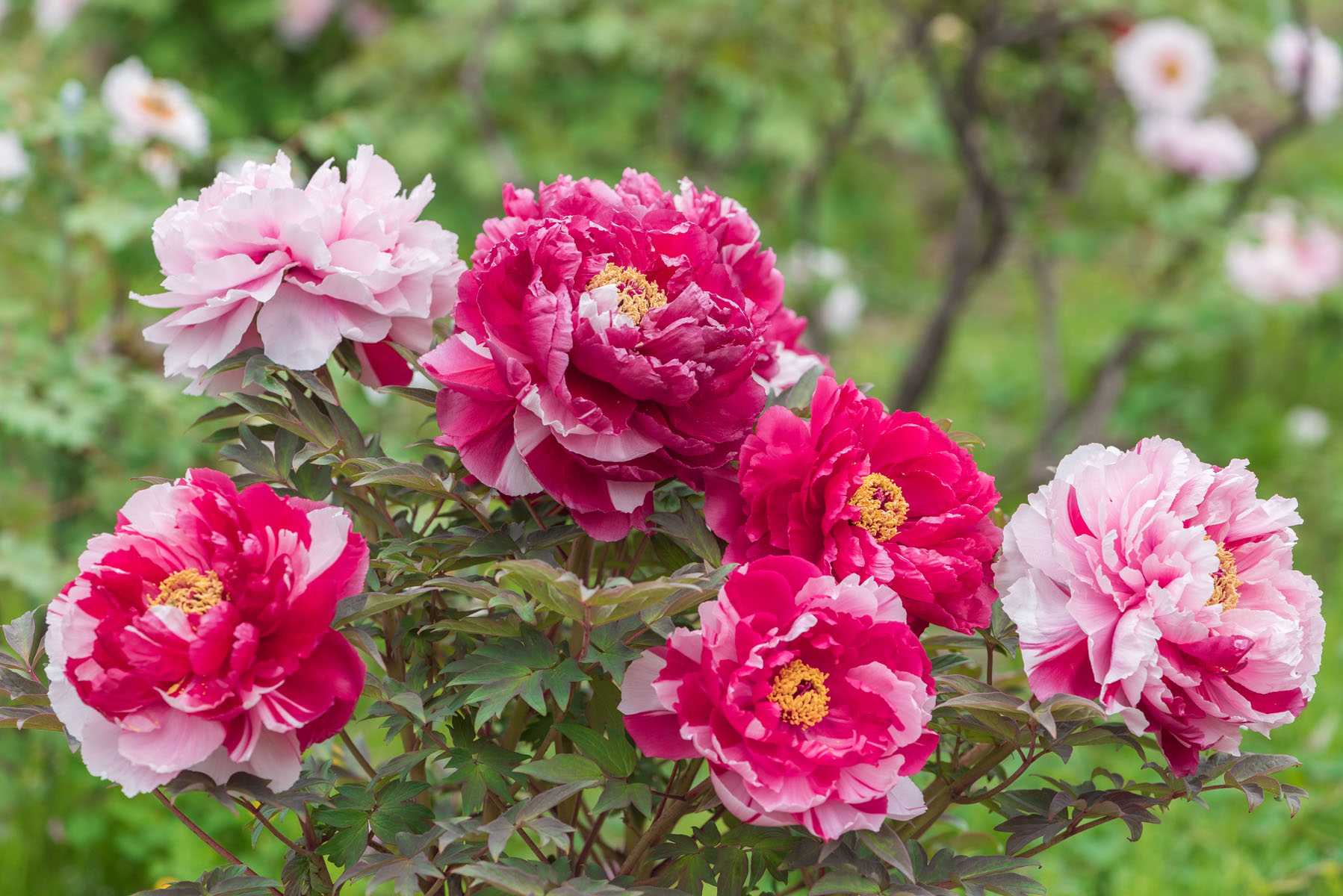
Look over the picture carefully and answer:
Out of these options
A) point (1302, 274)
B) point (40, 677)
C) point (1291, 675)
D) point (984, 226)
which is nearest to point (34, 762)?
point (40, 677)

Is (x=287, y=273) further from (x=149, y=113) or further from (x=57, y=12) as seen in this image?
(x=57, y=12)

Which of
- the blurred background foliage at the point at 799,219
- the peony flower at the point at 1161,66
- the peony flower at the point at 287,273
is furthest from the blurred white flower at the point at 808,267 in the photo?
the peony flower at the point at 287,273

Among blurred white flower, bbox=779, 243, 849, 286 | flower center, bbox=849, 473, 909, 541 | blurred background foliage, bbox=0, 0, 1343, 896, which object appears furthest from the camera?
blurred white flower, bbox=779, 243, 849, 286

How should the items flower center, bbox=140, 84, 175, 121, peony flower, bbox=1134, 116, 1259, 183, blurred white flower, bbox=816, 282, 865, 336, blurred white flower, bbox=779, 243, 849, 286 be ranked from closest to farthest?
1. flower center, bbox=140, 84, 175, 121
2. blurred white flower, bbox=779, 243, 849, 286
3. peony flower, bbox=1134, 116, 1259, 183
4. blurred white flower, bbox=816, 282, 865, 336

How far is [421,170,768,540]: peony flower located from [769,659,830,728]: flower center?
14 cm

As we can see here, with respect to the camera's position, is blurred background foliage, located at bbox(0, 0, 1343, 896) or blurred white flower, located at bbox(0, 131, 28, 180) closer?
blurred background foliage, located at bbox(0, 0, 1343, 896)

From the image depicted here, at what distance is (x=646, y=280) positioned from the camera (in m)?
0.73

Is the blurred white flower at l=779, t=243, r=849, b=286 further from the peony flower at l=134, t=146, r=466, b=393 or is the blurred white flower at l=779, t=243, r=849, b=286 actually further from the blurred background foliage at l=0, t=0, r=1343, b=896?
the peony flower at l=134, t=146, r=466, b=393

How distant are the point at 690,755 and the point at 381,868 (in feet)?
0.70

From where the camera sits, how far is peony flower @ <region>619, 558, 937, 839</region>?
0.63 metres

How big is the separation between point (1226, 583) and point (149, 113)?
6.95ft

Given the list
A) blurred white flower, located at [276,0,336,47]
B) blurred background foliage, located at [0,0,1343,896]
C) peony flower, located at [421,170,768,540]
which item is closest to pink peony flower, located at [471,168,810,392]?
peony flower, located at [421,170,768,540]

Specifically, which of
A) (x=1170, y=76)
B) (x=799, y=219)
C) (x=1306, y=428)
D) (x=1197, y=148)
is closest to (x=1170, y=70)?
(x=1170, y=76)

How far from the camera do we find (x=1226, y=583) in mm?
729
